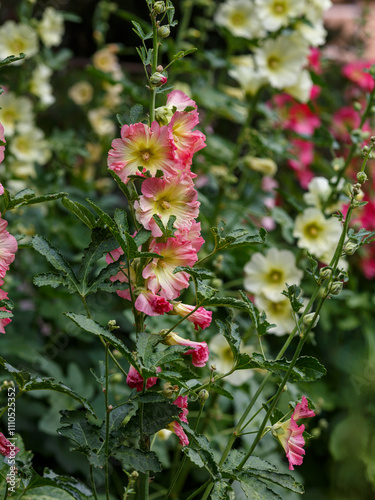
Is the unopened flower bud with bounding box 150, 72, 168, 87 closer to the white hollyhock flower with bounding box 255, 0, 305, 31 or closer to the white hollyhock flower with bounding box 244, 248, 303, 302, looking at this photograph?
the white hollyhock flower with bounding box 244, 248, 303, 302

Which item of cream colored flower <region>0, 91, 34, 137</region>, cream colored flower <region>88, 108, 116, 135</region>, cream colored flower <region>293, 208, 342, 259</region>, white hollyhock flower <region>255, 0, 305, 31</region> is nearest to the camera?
cream colored flower <region>293, 208, 342, 259</region>

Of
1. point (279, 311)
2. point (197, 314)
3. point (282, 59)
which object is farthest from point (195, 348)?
point (282, 59)

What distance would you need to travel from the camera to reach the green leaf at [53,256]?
1.95 feet

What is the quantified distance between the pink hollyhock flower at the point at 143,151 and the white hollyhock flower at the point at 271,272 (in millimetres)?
708

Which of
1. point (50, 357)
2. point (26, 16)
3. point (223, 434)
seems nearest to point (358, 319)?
point (223, 434)

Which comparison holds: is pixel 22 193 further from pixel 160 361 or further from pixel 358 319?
pixel 358 319

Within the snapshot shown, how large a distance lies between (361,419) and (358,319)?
38cm

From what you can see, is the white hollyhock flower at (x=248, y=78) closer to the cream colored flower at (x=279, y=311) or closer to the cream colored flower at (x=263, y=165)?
the cream colored flower at (x=263, y=165)

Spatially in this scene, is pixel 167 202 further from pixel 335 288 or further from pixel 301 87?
pixel 301 87

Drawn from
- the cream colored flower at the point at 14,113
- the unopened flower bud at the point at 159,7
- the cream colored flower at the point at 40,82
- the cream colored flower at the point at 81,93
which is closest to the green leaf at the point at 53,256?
the unopened flower bud at the point at 159,7

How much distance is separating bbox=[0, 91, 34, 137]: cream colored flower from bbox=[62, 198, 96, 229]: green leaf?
1141 mm

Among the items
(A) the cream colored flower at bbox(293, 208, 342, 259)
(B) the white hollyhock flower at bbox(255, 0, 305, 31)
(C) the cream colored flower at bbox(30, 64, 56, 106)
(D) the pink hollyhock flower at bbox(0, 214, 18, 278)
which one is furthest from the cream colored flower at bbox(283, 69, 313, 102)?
(D) the pink hollyhock flower at bbox(0, 214, 18, 278)

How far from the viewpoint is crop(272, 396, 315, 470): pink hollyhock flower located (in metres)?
0.59

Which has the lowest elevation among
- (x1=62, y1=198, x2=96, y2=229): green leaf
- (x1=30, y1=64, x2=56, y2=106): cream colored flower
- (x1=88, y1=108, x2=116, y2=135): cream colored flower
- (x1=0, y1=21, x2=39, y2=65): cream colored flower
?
(x1=88, y1=108, x2=116, y2=135): cream colored flower
